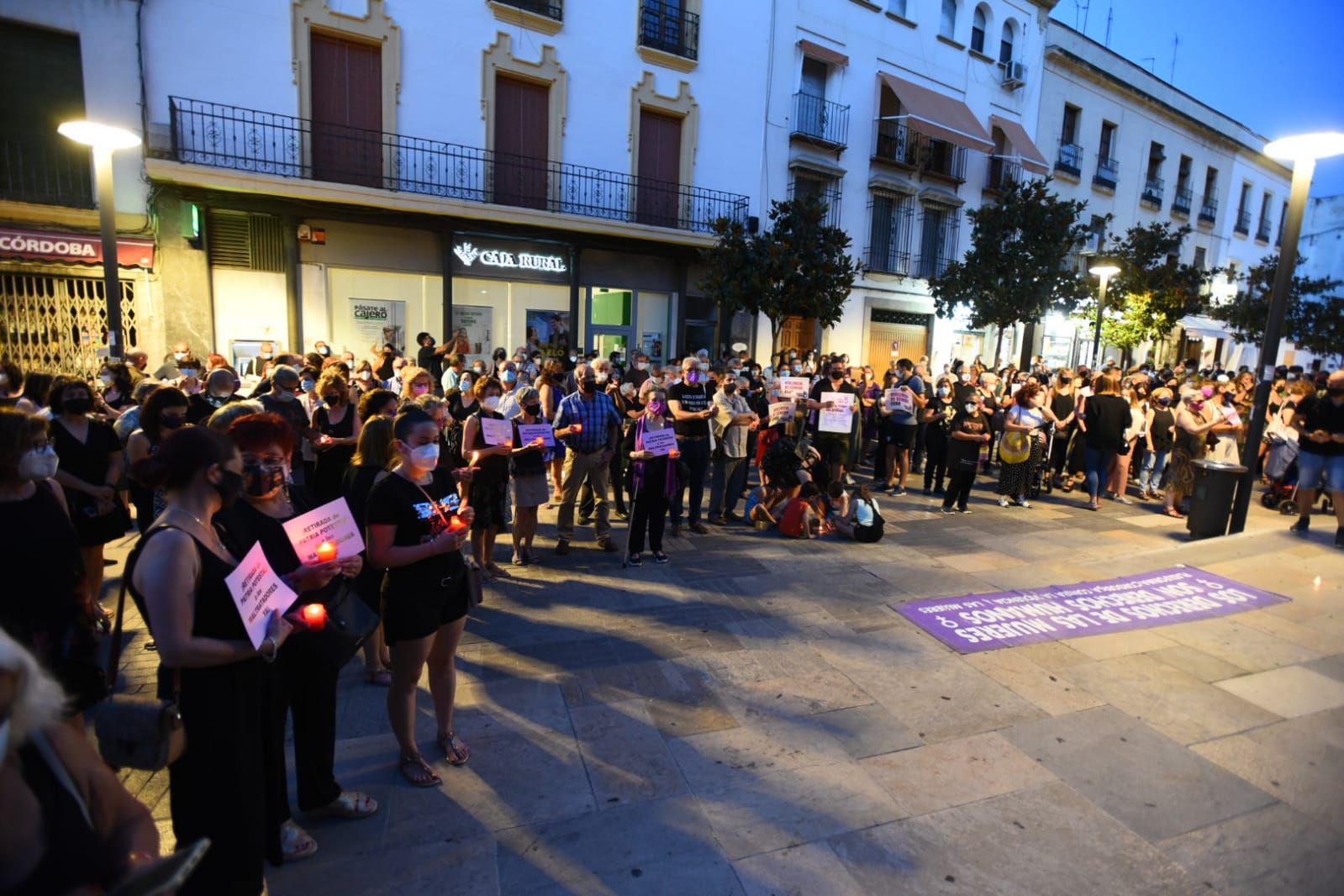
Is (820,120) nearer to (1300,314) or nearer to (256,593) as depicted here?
(256,593)

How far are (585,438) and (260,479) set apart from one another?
171 inches

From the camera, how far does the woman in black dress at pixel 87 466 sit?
15.1 feet

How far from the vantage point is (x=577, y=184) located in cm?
1548

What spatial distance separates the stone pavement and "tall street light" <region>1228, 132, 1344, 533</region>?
2304 mm

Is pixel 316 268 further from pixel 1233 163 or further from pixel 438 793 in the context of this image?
pixel 1233 163

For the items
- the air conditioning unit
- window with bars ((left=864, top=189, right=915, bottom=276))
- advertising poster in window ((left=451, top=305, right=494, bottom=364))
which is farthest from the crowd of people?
the air conditioning unit

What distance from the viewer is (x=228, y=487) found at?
2.39 m

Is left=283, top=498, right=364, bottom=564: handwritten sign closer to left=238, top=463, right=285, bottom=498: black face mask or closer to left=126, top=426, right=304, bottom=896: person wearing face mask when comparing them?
left=238, top=463, right=285, bottom=498: black face mask

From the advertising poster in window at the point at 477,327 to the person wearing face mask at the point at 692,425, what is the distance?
8085 mm

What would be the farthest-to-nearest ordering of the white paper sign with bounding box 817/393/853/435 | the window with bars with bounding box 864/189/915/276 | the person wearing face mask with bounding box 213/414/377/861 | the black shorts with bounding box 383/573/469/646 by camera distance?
the window with bars with bounding box 864/189/915/276 < the white paper sign with bounding box 817/393/853/435 < the black shorts with bounding box 383/573/469/646 < the person wearing face mask with bounding box 213/414/377/861

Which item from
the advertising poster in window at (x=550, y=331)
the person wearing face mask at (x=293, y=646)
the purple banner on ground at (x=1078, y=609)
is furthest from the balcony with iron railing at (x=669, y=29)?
the person wearing face mask at (x=293, y=646)

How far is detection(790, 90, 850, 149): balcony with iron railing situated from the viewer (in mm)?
18344

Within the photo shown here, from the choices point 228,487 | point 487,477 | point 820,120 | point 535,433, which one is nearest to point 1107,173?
point 820,120

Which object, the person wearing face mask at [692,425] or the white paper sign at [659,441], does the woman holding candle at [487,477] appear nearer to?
the white paper sign at [659,441]
